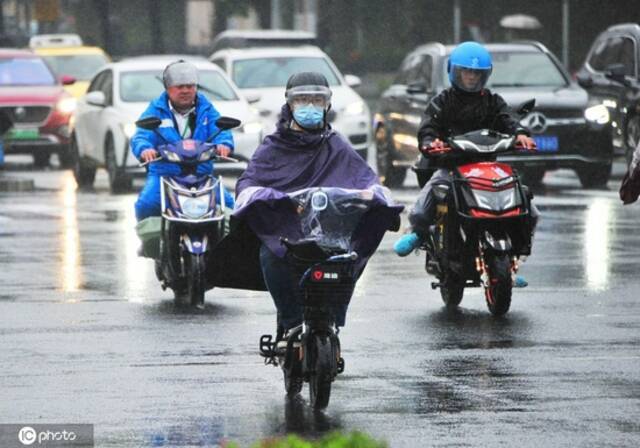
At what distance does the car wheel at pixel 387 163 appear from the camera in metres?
25.9

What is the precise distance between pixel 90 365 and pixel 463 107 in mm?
3616

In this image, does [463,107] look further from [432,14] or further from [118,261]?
[432,14]

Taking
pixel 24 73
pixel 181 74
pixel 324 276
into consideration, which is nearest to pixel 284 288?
pixel 324 276

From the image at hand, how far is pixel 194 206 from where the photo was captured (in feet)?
45.1

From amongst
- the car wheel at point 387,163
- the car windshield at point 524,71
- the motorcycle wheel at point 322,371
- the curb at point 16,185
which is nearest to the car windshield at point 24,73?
the curb at point 16,185

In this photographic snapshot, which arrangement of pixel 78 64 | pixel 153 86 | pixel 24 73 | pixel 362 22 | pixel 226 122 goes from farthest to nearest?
1. pixel 362 22
2. pixel 78 64
3. pixel 24 73
4. pixel 153 86
5. pixel 226 122

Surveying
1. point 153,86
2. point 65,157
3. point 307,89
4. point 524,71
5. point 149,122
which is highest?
point 307,89

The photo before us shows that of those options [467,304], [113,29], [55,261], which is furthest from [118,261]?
[113,29]

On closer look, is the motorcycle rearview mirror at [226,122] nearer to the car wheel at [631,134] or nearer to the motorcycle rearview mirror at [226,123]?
the motorcycle rearview mirror at [226,123]

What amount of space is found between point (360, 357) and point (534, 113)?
533 inches

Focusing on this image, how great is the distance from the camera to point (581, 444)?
818cm

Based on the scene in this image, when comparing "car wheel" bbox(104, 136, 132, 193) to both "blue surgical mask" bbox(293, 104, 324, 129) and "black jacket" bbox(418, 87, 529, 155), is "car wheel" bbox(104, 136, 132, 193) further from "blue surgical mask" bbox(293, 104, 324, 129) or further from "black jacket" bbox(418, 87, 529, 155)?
"blue surgical mask" bbox(293, 104, 324, 129)

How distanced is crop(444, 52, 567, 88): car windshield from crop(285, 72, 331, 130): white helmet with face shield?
1525 centimetres

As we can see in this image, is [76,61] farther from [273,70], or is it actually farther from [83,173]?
[83,173]
